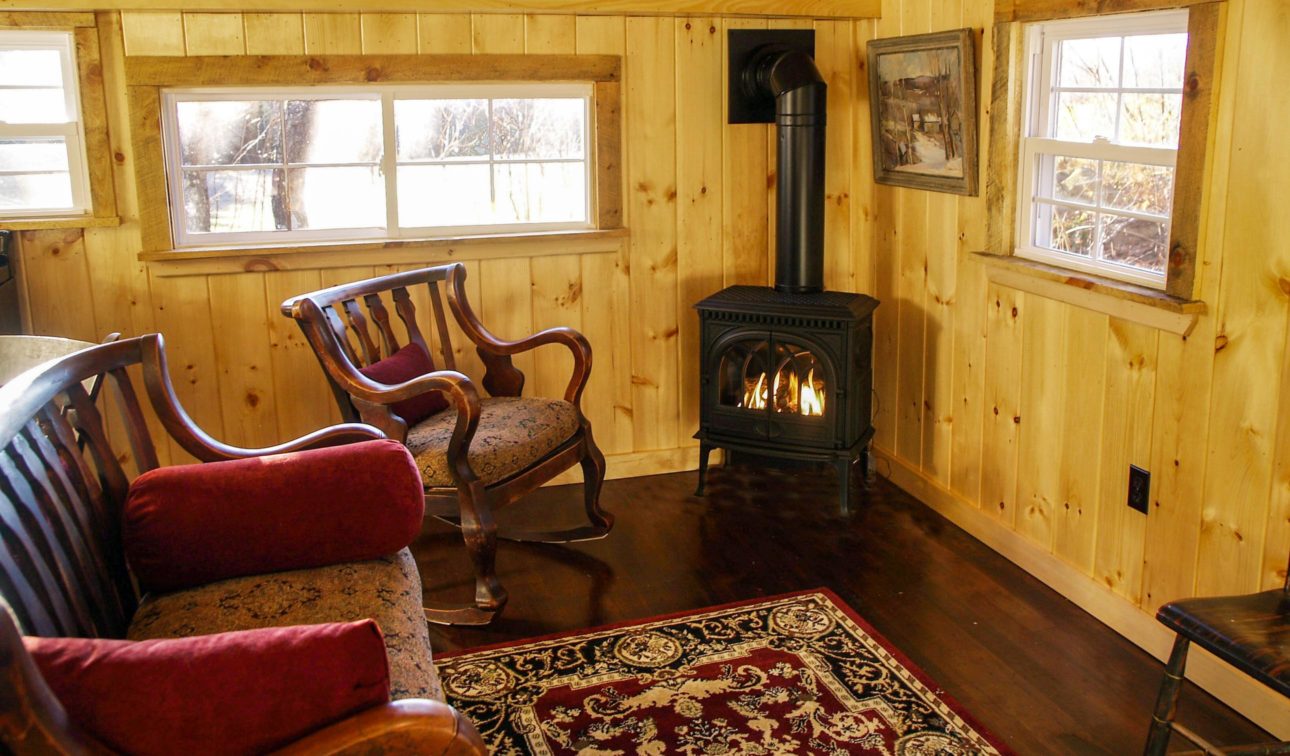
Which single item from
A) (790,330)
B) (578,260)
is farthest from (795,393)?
(578,260)

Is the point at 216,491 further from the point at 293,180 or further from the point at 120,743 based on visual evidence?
the point at 293,180

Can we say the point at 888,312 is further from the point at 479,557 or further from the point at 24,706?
the point at 24,706

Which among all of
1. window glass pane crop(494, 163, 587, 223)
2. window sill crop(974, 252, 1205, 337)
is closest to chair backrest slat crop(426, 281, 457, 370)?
window glass pane crop(494, 163, 587, 223)

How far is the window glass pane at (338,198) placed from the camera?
13.1 ft

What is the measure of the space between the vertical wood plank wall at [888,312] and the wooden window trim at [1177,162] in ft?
0.13

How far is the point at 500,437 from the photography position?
3.42m

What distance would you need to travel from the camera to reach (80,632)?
6.29 feet

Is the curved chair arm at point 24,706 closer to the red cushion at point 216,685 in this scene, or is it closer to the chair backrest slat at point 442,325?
the red cushion at point 216,685

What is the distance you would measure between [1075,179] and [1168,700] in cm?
170

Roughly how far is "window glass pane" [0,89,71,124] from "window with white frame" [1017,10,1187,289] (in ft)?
10.1

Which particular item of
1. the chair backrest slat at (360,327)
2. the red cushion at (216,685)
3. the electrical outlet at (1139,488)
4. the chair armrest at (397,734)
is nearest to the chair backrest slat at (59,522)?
the red cushion at (216,685)

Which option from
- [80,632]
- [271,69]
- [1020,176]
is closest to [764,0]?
[1020,176]

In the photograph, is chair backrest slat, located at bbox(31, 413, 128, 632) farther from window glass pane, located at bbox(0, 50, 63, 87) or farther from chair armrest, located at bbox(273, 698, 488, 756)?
window glass pane, located at bbox(0, 50, 63, 87)

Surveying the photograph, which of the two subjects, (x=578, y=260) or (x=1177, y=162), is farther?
(x=578, y=260)
